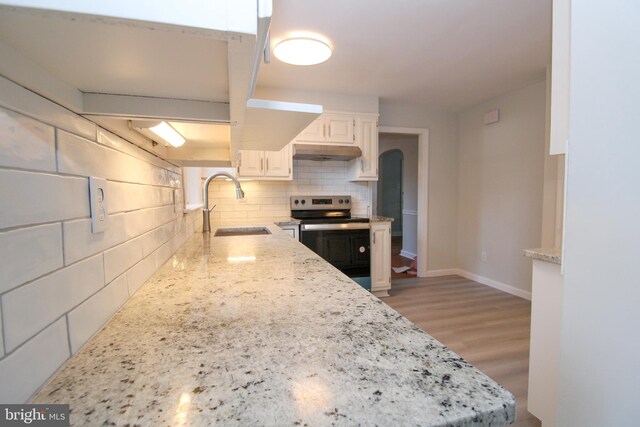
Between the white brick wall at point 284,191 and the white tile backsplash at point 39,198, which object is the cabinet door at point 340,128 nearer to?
the white brick wall at point 284,191

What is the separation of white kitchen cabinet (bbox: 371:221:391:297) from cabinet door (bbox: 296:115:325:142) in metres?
1.18

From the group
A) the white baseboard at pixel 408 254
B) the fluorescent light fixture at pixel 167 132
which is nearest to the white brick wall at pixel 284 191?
the white baseboard at pixel 408 254

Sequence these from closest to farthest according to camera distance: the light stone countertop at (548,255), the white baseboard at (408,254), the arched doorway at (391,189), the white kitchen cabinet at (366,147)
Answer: the light stone countertop at (548,255) < the white kitchen cabinet at (366,147) < the white baseboard at (408,254) < the arched doorway at (391,189)

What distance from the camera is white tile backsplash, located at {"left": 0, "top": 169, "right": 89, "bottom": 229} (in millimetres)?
342

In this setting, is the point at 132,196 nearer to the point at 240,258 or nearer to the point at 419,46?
the point at 240,258

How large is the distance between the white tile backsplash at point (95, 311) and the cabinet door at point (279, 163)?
2537 mm

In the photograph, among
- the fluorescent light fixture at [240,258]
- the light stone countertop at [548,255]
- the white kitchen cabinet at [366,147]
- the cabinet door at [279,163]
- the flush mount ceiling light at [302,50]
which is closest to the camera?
the fluorescent light fixture at [240,258]

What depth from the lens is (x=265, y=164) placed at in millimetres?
3090

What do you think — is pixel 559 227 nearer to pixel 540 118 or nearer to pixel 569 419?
pixel 540 118

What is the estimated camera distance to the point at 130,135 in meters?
0.75

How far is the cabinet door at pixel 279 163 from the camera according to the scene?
311 centimetres

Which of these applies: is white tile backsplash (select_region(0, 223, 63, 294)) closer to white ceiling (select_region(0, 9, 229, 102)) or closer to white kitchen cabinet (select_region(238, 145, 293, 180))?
white ceiling (select_region(0, 9, 229, 102))

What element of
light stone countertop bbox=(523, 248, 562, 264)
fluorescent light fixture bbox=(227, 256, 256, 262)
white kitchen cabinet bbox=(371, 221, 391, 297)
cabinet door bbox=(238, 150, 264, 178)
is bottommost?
white kitchen cabinet bbox=(371, 221, 391, 297)

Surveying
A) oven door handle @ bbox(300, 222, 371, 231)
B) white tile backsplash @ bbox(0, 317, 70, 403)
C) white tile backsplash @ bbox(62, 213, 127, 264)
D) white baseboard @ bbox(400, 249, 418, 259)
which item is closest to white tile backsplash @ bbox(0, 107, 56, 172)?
white tile backsplash @ bbox(62, 213, 127, 264)
